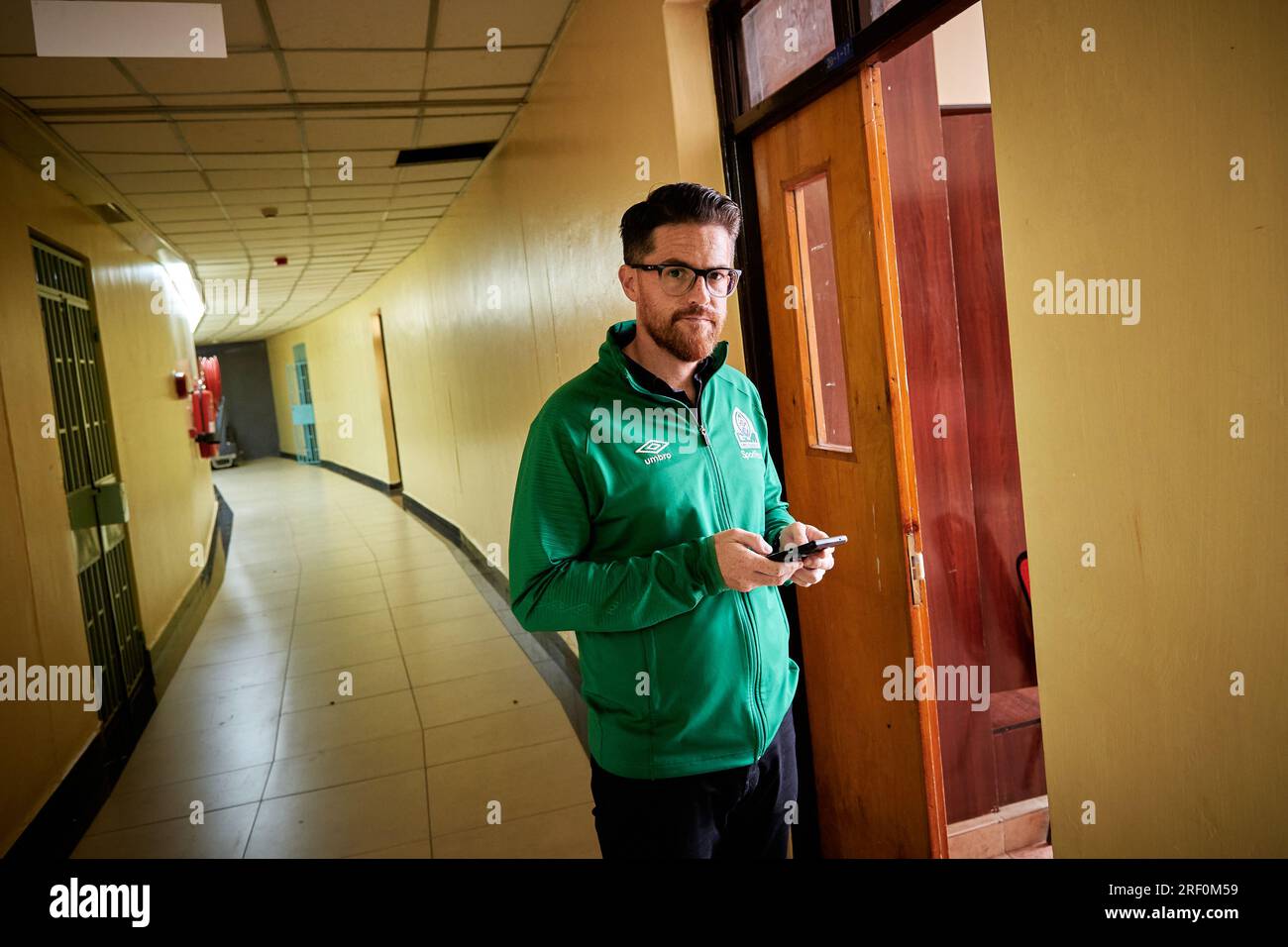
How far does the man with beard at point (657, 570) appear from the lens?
4.81 ft

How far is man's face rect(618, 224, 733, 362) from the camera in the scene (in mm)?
1509

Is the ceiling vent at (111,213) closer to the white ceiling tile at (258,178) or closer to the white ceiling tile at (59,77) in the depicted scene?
the white ceiling tile at (258,178)

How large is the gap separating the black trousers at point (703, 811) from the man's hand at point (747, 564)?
0.38 m

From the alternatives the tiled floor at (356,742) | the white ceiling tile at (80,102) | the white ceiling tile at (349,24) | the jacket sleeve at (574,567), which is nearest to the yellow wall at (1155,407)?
the jacket sleeve at (574,567)

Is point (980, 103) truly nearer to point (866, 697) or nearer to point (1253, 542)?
point (866, 697)

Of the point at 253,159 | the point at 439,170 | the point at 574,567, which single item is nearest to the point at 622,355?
the point at 574,567

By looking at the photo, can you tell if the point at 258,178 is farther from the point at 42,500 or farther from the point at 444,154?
the point at 42,500

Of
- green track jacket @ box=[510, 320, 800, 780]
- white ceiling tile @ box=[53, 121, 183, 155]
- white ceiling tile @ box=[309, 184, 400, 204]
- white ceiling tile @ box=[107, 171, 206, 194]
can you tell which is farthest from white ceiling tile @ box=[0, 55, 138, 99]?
green track jacket @ box=[510, 320, 800, 780]

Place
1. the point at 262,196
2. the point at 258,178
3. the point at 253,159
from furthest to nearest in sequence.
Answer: the point at 262,196 < the point at 258,178 < the point at 253,159

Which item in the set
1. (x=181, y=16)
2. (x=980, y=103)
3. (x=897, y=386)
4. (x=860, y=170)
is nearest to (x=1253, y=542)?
(x=897, y=386)

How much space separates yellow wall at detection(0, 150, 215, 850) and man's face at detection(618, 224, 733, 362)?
9.62ft

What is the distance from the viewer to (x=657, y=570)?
144cm

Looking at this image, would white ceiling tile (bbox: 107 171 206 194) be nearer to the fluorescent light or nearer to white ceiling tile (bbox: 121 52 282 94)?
white ceiling tile (bbox: 121 52 282 94)

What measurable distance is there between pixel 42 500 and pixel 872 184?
3.62 metres
